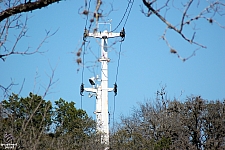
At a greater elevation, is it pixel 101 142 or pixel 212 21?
pixel 101 142

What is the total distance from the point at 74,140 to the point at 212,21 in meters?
26.0

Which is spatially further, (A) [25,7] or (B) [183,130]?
(B) [183,130]

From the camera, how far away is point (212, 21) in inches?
143

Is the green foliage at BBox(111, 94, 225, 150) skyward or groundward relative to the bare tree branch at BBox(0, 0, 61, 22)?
skyward

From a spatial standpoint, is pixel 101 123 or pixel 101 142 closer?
pixel 101 142

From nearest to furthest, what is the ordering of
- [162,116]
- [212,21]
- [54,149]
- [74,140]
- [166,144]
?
[212,21] → [54,149] → [166,144] → [74,140] → [162,116]

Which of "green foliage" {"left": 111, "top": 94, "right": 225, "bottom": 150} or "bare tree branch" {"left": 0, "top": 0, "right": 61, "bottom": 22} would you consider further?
"green foliage" {"left": 111, "top": 94, "right": 225, "bottom": 150}

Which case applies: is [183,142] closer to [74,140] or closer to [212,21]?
[74,140]

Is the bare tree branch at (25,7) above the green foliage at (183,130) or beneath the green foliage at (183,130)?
beneath

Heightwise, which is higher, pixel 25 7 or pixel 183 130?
pixel 183 130

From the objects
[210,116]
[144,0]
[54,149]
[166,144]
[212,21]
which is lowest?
[212,21]

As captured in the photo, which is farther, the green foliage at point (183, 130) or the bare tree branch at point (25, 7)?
the green foliage at point (183, 130)

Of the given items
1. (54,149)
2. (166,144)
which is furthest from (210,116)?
(54,149)

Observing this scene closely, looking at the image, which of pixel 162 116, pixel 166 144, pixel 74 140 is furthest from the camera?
pixel 162 116
